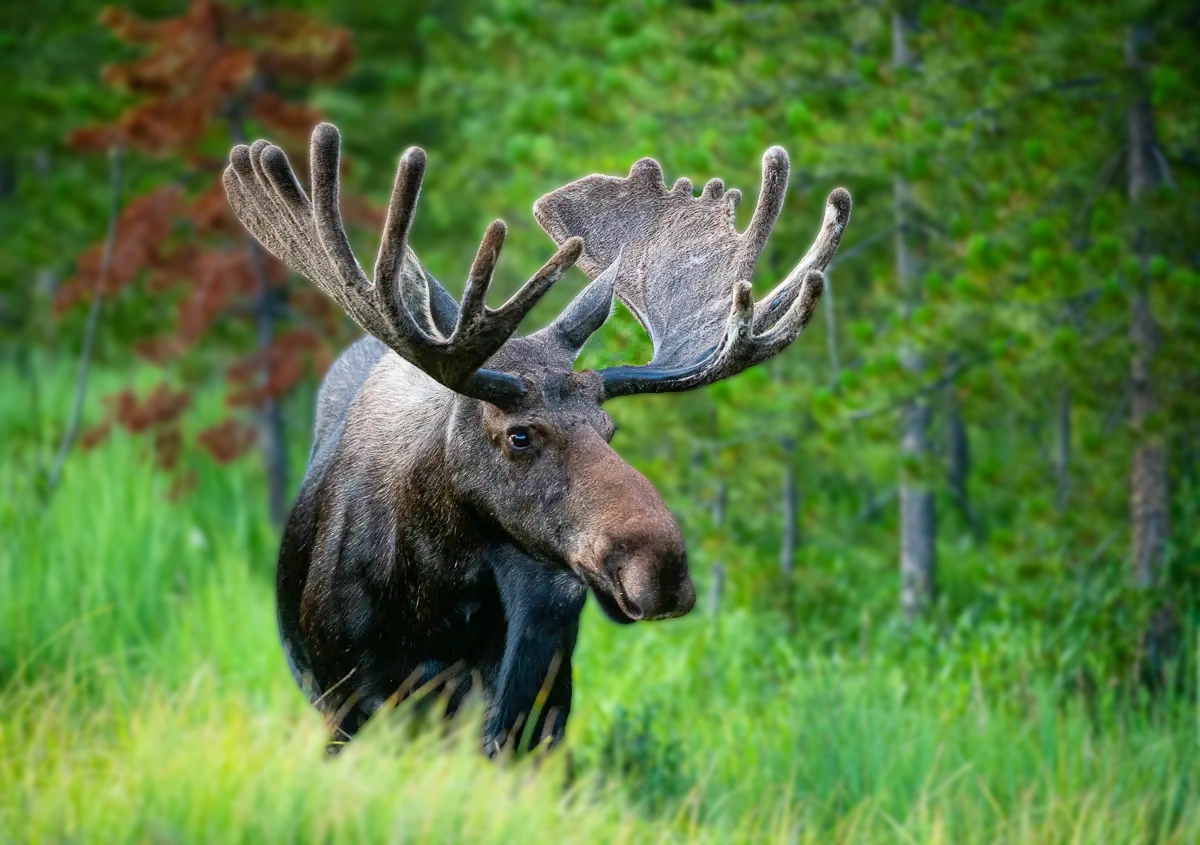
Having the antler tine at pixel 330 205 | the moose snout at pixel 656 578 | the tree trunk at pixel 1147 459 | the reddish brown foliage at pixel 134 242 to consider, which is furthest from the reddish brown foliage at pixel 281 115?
the moose snout at pixel 656 578

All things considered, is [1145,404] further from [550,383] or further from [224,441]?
[224,441]

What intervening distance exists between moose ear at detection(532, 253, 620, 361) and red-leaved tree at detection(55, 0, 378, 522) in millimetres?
7069

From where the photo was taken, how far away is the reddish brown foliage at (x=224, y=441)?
37.4 ft

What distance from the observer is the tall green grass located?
143 inches

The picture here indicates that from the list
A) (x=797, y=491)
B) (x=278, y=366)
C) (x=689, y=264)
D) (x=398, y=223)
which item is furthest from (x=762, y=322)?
(x=278, y=366)

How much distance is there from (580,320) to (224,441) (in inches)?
304

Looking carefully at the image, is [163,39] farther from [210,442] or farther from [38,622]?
[38,622]

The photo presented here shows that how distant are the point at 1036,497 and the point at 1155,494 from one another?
24.7 inches

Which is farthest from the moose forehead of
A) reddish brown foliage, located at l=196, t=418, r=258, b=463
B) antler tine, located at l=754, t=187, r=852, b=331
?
reddish brown foliage, located at l=196, t=418, r=258, b=463

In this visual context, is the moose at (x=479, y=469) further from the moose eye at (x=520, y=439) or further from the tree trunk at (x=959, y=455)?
the tree trunk at (x=959, y=455)

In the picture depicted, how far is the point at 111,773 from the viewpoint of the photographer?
382cm

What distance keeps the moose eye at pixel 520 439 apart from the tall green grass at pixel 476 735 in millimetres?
773

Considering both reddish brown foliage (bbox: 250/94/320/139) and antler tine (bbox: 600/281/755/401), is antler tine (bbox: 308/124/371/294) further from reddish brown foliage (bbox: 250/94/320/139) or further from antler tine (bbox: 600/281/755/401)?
reddish brown foliage (bbox: 250/94/320/139)

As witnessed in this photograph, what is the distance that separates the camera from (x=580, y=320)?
4.25 meters
